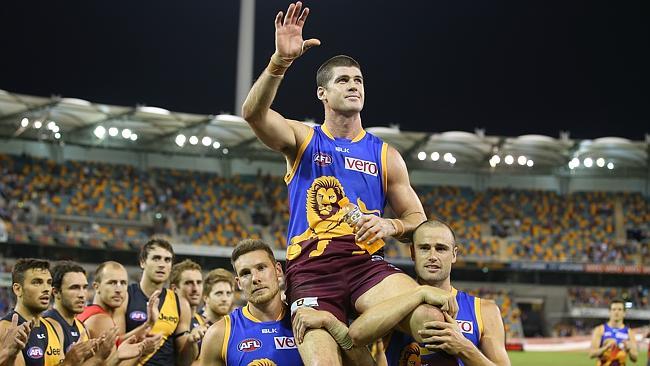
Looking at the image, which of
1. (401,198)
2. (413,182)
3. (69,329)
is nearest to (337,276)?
(401,198)

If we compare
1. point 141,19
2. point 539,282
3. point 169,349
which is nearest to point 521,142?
point 539,282

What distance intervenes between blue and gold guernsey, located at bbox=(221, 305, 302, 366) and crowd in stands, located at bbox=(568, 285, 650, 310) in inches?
1453

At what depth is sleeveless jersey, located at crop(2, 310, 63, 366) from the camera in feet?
24.6

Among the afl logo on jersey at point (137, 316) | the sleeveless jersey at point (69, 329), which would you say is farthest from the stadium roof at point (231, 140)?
the sleeveless jersey at point (69, 329)

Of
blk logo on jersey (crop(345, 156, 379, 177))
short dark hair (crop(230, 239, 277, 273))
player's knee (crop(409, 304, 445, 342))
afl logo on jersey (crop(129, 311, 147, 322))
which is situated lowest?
afl logo on jersey (crop(129, 311, 147, 322))

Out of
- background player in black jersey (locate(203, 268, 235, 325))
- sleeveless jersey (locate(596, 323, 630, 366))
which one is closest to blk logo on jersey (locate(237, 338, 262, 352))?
background player in black jersey (locate(203, 268, 235, 325))

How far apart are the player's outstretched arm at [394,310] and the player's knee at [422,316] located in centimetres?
3

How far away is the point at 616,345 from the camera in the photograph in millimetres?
14016

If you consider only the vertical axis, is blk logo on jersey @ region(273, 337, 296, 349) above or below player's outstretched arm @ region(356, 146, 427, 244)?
below

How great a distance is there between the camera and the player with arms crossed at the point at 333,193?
517 cm

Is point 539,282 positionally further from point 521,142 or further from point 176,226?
point 176,226

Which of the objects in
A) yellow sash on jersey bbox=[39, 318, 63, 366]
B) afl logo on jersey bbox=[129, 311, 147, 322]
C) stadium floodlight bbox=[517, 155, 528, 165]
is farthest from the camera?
stadium floodlight bbox=[517, 155, 528, 165]

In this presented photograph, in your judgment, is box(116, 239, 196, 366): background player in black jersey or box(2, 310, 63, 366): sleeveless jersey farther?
box(116, 239, 196, 366): background player in black jersey

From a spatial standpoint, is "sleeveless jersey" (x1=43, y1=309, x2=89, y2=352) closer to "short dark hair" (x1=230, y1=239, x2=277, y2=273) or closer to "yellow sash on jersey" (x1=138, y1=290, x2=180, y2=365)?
"yellow sash on jersey" (x1=138, y1=290, x2=180, y2=365)
